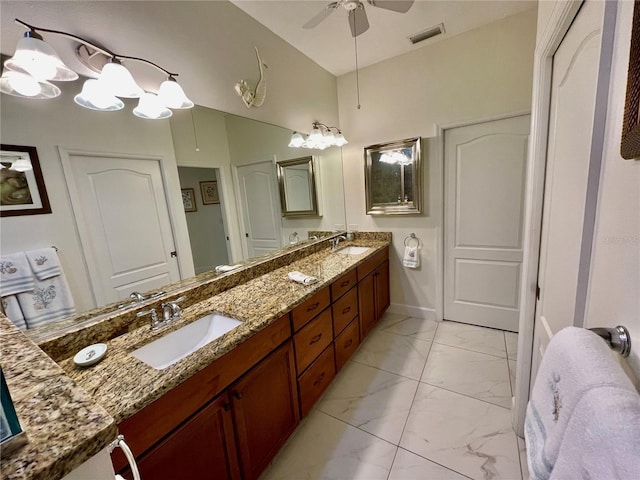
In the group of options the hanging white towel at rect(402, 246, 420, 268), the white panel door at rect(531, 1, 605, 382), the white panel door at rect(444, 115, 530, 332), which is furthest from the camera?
the hanging white towel at rect(402, 246, 420, 268)

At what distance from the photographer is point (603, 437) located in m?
0.39

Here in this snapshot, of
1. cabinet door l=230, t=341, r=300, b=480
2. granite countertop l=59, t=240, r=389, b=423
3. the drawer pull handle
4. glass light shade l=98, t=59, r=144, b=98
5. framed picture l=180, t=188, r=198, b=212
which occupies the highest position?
glass light shade l=98, t=59, r=144, b=98

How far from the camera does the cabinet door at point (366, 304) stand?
2356 millimetres

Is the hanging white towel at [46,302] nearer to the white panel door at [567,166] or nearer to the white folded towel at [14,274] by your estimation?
the white folded towel at [14,274]

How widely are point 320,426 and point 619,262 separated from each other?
172 centimetres

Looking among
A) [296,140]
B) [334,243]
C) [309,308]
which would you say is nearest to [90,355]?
[309,308]

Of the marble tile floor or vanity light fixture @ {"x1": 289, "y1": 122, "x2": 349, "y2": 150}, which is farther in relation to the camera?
vanity light fixture @ {"x1": 289, "y1": 122, "x2": 349, "y2": 150}

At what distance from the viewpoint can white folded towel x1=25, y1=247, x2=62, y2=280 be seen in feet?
3.34

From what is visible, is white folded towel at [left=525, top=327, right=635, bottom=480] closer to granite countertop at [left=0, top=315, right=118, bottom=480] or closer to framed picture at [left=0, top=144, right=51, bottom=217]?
granite countertop at [left=0, top=315, right=118, bottom=480]

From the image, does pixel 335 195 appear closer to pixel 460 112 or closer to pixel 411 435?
pixel 460 112

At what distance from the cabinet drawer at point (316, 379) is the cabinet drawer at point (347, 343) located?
94mm

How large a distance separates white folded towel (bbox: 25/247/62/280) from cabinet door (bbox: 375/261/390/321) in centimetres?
230

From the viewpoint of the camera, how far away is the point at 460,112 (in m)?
2.39

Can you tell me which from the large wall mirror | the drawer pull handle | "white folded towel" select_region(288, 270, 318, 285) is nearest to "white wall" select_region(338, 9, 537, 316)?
the large wall mirror
